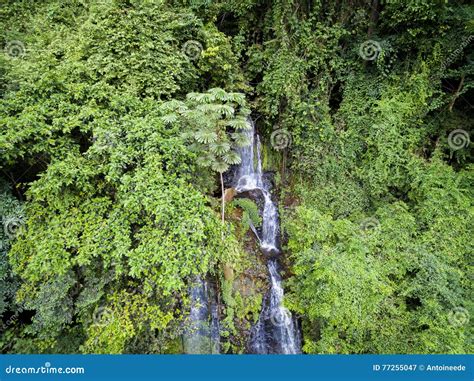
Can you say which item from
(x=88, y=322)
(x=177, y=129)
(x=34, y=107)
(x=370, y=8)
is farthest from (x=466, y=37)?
(x=88, y=322)

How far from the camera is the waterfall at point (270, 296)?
6.94 m

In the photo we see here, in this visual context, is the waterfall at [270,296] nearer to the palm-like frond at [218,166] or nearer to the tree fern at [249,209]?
the tree fern at [249,209]

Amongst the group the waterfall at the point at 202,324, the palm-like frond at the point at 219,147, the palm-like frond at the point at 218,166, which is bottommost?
the waterfall at the point at 202,324

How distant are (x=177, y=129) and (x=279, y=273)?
5003 mm

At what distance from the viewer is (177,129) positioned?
5672 mm

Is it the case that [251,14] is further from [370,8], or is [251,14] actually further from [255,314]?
[255,314]

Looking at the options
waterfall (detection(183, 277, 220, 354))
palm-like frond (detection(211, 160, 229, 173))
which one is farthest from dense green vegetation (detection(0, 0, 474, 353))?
waterfall (detection(183, 277, 220, 354))

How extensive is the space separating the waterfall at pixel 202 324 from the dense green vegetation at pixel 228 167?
31cm

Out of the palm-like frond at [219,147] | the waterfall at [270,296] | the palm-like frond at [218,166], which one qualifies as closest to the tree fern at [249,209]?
the waterfall at [270,296]

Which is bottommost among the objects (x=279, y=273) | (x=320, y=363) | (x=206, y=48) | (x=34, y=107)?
(x=320, y=363)

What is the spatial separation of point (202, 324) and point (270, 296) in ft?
6.73

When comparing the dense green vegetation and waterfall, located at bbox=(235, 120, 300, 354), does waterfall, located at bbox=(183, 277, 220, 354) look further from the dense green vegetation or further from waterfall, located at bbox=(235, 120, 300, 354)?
waterfall, located at bbox=(235, 120, 300, 354)

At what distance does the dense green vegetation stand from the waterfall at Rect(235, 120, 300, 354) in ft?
1.20

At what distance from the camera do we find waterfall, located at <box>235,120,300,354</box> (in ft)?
22.8
